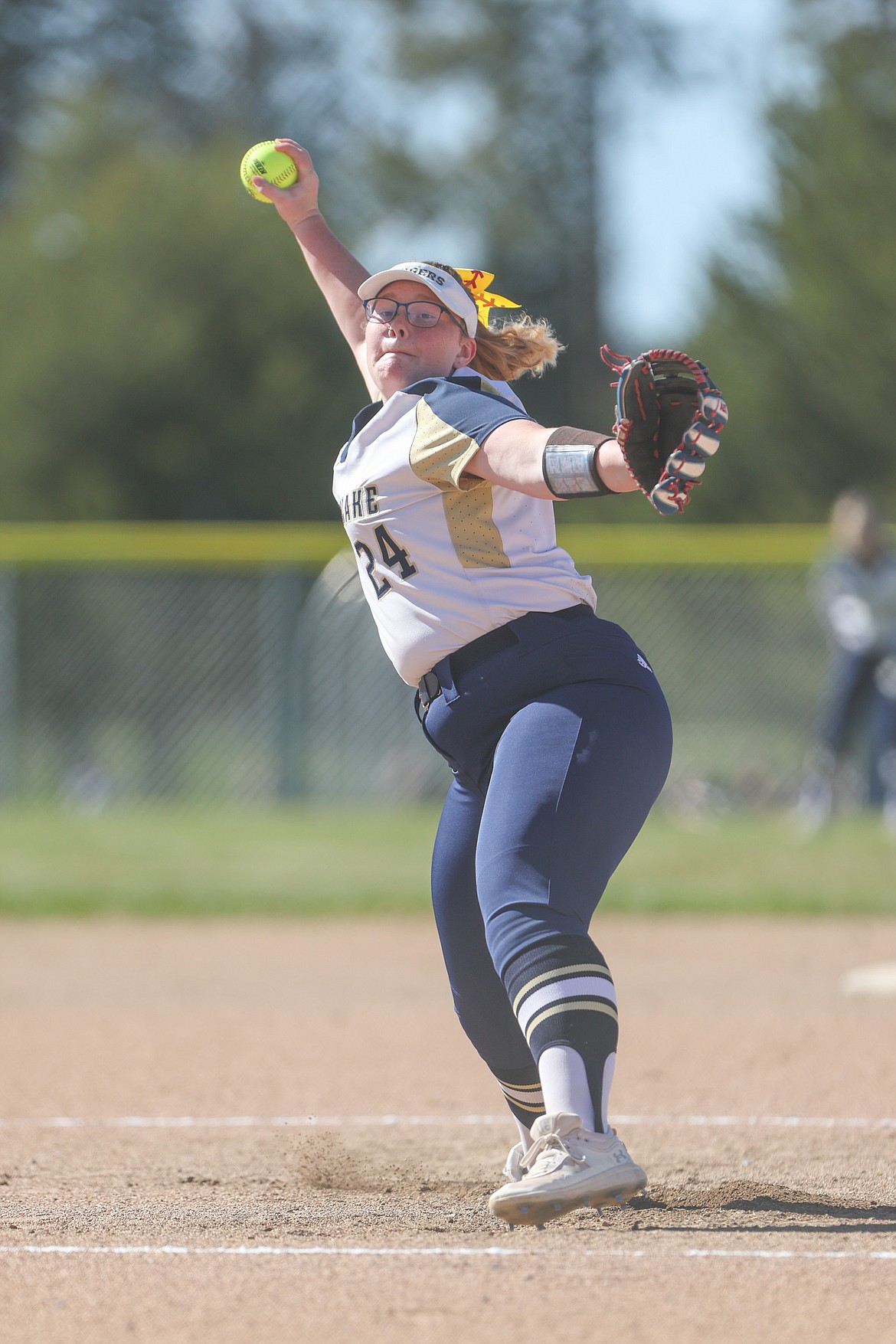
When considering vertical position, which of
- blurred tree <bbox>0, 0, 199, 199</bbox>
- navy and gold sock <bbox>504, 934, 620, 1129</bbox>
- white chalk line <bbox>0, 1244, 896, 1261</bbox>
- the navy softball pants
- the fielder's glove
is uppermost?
blurred tree <bbox>0, 0, 199, 199</bbox>

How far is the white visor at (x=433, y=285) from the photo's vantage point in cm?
368

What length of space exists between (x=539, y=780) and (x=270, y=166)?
1.94 m

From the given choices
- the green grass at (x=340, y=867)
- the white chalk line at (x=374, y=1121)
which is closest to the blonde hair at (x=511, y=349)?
the white chalk line at (x=374, y=1121)

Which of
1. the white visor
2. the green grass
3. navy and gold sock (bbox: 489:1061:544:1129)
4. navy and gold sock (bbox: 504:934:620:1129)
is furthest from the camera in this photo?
the green grass

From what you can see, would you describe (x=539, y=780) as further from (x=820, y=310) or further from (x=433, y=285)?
(x=820, y=310)

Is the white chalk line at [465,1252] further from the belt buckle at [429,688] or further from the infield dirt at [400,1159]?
the belt buckle at [429,688]

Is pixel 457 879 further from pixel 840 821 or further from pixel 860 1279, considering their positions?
A: pixel 840 821

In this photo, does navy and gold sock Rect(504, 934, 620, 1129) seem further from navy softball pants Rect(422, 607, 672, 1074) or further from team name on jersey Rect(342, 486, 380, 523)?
team name on jersey Rect(342, 486, 380, 523)

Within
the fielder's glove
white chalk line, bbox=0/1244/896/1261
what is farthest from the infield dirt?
the fielder's glove

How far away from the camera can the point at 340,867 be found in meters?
11.1

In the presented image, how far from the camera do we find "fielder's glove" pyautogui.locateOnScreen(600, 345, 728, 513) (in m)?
3.02

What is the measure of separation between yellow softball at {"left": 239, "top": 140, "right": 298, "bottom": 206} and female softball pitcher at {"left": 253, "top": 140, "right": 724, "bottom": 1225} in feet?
2.79

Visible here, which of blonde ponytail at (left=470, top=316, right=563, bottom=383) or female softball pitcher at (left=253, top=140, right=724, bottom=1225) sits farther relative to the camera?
blonde ponytail at (left=470, top=316, right=563, bottom=383)

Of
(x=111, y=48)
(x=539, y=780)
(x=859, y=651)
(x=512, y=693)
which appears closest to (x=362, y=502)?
(x=512, y=693)
